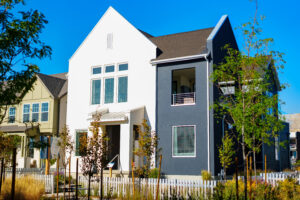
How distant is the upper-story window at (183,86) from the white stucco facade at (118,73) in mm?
1663

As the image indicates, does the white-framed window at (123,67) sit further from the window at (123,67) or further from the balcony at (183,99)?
the balcony at (183,99)

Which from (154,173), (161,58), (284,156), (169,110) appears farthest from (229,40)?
(284,156)

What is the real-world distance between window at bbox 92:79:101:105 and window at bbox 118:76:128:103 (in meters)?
1.77

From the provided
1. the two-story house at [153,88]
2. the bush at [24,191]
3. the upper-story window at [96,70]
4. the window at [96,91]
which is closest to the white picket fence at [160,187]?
the bush at [24,191]

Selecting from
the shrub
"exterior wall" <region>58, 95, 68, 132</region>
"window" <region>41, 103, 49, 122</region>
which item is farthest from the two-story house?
"window" <region>41, 103, 49, 122</region>

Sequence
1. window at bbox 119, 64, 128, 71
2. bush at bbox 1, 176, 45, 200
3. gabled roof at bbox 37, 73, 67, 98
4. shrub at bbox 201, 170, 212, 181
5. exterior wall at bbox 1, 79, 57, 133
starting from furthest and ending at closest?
gabled roof at bbox 37, 73, 67, 98
exterior wall at bbox 1, 79, 57, 133
window at bbox 119, 64, 128, 71
shrub at bbox 201, 170, 212, 181
bush at bbox 1, 176, 45, 200

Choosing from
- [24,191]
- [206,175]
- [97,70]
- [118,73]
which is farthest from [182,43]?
[24,191]

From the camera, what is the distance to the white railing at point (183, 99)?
72.2 ft

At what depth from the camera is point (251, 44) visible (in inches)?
640

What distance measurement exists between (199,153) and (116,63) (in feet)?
28.2

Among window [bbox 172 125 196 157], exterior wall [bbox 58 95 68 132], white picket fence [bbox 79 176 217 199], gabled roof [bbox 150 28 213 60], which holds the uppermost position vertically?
gabled roof [bbox 150 28 213 60]

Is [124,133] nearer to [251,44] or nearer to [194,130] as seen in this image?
[194,130]

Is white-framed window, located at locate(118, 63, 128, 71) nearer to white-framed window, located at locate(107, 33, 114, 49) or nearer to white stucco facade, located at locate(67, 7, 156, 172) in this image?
white stucco facade, located at locate(67, 7, 156, 172)

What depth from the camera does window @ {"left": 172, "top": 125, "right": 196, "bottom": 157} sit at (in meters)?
21.0
